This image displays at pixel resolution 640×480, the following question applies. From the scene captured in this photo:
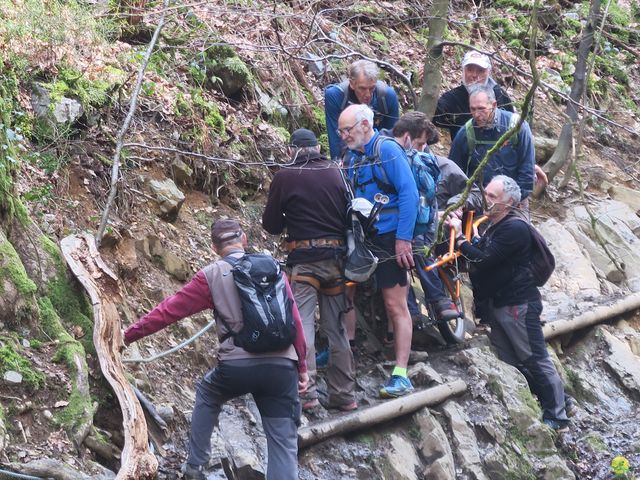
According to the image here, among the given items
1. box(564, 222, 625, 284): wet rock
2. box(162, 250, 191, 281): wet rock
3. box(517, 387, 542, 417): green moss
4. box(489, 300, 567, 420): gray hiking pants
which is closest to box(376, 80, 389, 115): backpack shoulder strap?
box(489, 300, 567, 420): gray hiking pants

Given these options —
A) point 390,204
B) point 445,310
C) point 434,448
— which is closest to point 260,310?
point 390,204

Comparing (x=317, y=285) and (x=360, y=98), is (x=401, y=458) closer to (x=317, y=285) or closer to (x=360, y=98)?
(x=317, y=285)

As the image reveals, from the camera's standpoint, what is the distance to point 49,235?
6.46 metres

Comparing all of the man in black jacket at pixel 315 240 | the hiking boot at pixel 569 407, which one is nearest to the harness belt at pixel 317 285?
the man in black jacket at pixel 315 240

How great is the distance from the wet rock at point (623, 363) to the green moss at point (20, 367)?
682 centimetres

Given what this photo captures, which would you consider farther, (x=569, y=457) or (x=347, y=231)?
(x=569, y=457)

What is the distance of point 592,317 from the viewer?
10039mm

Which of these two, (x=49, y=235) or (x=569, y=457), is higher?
(x=49, y=235)

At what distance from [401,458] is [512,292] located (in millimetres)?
2088

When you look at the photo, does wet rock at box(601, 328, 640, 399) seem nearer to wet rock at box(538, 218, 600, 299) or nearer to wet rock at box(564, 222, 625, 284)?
wet rock at box(538, 218, 600, 299)

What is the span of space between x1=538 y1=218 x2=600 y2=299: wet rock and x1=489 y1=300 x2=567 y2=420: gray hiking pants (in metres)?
2.69

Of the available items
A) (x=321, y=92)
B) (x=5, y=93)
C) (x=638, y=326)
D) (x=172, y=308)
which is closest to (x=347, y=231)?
(x=172, y=308)

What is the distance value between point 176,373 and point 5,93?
2719 mm

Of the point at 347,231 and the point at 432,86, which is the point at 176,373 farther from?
the point at 432,86
